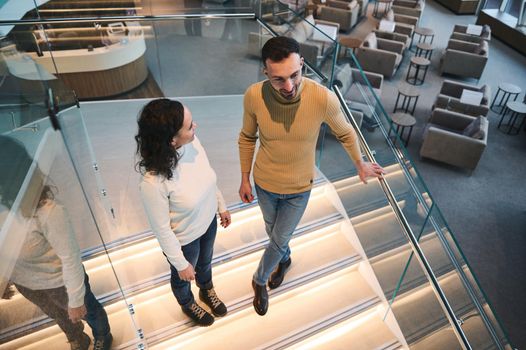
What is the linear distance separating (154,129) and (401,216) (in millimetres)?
1714

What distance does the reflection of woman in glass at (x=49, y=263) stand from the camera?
1.55m

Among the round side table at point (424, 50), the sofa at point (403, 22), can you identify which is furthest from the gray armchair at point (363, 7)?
the round side table at point (424, 50)

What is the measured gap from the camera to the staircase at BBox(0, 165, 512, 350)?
8.11 ft

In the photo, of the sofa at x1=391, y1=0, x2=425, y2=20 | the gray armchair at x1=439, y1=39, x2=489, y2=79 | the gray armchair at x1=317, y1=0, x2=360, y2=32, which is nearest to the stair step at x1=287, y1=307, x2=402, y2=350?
the gray armchair at x1=439, y1=39, x2=489, y2=79

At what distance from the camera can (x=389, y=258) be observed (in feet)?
9.36

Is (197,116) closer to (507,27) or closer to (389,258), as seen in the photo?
(389,258)

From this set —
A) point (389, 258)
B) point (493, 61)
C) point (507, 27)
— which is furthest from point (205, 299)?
point (507, 27)

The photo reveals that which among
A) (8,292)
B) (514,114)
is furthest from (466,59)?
(8,292)

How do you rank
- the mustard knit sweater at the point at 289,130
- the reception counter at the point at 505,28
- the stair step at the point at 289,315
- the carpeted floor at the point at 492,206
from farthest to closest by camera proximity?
the reception counter at the point at 505,28, the carpeted floor at the point at 492,206, the stair step at the point at 289,315, the mustard knit sweater at the point at 289,130

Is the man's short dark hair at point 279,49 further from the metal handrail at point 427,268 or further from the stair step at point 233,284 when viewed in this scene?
the stair step at point 233,284

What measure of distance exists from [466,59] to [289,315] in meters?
7.97

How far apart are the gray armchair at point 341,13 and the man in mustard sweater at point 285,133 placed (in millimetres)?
9507

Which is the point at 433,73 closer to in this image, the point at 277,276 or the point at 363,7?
the point at 363,7

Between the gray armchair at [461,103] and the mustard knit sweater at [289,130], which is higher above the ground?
the mustard knit sweater at [289,130]
